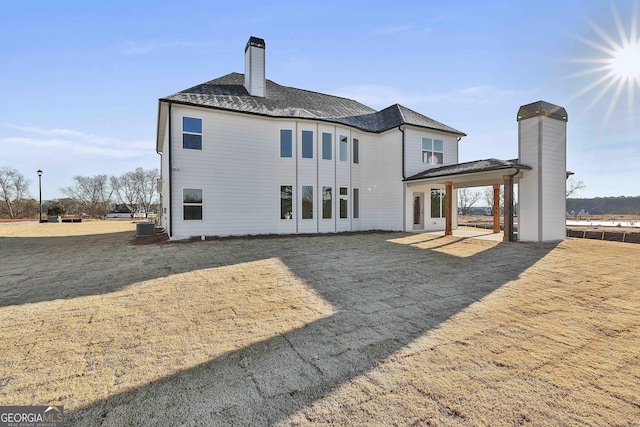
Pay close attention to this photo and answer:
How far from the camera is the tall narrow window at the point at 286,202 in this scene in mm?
13625

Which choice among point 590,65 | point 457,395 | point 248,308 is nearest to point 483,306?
point 457,395

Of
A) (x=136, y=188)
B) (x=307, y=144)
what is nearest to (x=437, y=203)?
(x=307, y=144)

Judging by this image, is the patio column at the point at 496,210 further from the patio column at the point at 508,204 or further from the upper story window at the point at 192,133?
the upper story window at the point at 192,133

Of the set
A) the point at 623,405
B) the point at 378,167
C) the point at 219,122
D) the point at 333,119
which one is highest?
the point at 333,119

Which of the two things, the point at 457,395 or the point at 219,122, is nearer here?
the point at 457,395

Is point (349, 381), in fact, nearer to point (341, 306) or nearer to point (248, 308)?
point (341, 306)

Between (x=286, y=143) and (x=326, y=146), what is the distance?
6.92 feet

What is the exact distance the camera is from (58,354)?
3.00 metres

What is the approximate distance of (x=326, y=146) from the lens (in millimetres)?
14422

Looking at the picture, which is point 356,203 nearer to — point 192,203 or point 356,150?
point 356,150

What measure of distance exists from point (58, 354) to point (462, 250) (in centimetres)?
1007

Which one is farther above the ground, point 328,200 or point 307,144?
point 307,144

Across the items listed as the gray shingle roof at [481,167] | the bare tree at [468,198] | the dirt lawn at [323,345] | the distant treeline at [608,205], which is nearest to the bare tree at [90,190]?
the gray shingle roof at [481,167]

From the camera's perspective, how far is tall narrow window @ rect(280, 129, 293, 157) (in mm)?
13617
